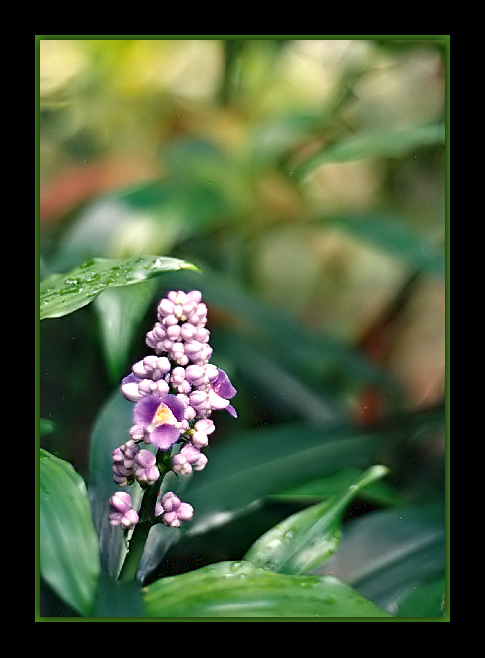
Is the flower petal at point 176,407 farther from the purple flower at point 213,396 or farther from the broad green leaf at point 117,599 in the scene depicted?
the broad green leaf at point 117,599

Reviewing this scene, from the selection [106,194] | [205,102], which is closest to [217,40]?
[205,102]

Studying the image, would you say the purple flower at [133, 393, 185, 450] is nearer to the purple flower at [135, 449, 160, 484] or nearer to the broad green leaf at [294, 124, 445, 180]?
the purple flower at [135, 449, 160, 484]

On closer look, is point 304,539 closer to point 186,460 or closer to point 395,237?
point 186,460

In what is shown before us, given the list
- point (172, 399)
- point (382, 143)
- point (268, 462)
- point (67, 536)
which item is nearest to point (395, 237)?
point (382, 143)

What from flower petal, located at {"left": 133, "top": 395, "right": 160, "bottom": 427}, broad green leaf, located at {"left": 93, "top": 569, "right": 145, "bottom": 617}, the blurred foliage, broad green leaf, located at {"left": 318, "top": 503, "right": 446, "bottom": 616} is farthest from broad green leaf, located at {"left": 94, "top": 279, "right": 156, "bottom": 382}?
broad green leaf, located at {"left": 318, "top": 503, "right": 446, "bottom": 616}

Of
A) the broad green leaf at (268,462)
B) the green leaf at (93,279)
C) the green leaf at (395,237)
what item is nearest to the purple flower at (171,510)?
the broad green leaf at (268,462)

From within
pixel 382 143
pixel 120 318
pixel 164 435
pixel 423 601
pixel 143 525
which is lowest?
pixel 423 601

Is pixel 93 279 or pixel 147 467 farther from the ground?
pixel 93 279
